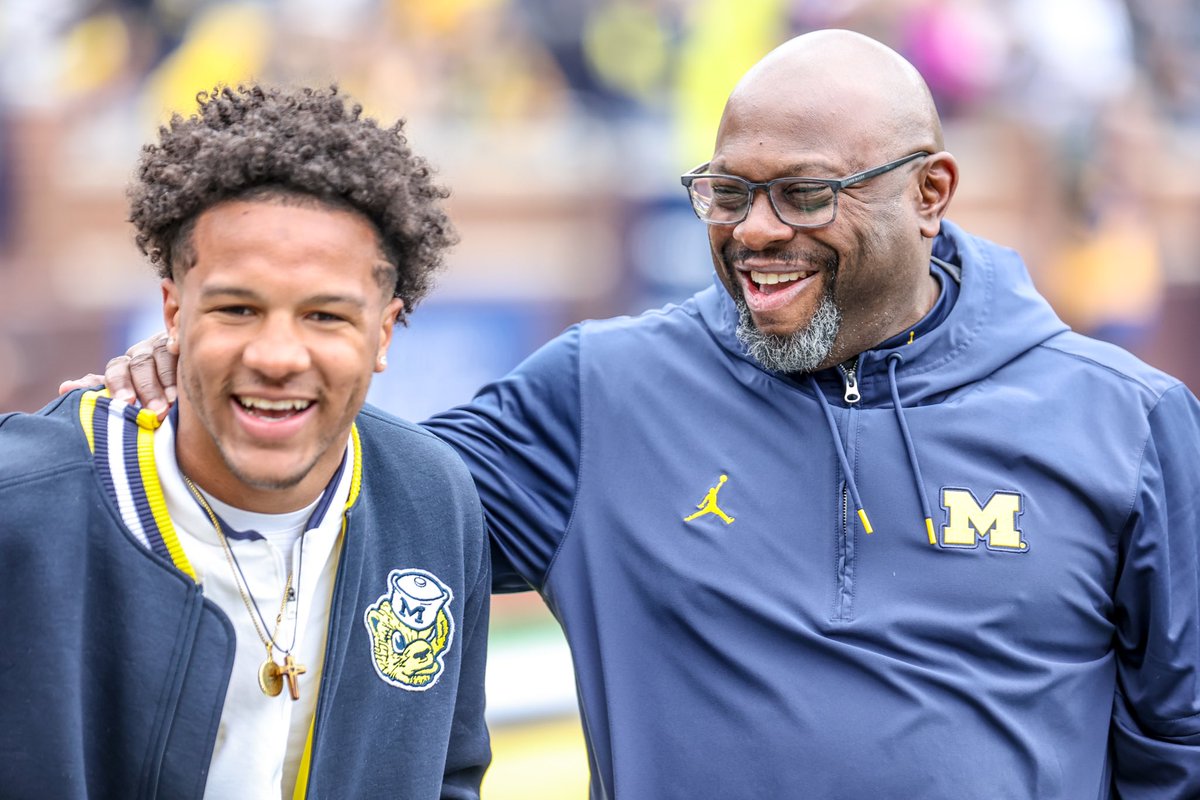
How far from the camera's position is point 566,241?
8.51m

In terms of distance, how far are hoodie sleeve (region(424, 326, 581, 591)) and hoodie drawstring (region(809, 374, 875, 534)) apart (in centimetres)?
45

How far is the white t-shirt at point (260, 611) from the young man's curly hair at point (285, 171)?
12.4 inches

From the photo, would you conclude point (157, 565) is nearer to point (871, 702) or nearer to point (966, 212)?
point (871, 702)

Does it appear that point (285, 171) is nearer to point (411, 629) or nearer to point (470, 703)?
point (411, 629)

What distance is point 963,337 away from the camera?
2.84 metres

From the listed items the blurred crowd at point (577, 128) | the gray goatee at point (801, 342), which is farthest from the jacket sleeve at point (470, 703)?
the blurred crowd at point (577, 128)

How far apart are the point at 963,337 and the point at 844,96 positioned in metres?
0.49

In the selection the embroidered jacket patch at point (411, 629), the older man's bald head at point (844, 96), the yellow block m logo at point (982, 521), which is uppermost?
the older man's bald head at point (844, 96)

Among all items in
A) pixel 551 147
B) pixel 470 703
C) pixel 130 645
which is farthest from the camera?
pixel 551 147

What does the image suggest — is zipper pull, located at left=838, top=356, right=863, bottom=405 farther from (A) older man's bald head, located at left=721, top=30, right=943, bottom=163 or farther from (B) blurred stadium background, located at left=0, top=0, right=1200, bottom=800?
(B) blurred stadium background, located at left=0, top=0, right=1200, bottom=800

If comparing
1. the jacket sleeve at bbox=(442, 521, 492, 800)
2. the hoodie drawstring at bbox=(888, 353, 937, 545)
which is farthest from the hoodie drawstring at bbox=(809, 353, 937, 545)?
the jacket sleeve at bbox=(442, 521, 492, 800)

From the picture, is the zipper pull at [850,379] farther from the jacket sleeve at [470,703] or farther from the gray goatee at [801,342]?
the jacket sleeve at [470,703]

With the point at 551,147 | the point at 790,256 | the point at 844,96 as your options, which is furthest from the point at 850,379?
the point at 551,147

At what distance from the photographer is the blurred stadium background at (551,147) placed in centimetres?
716
